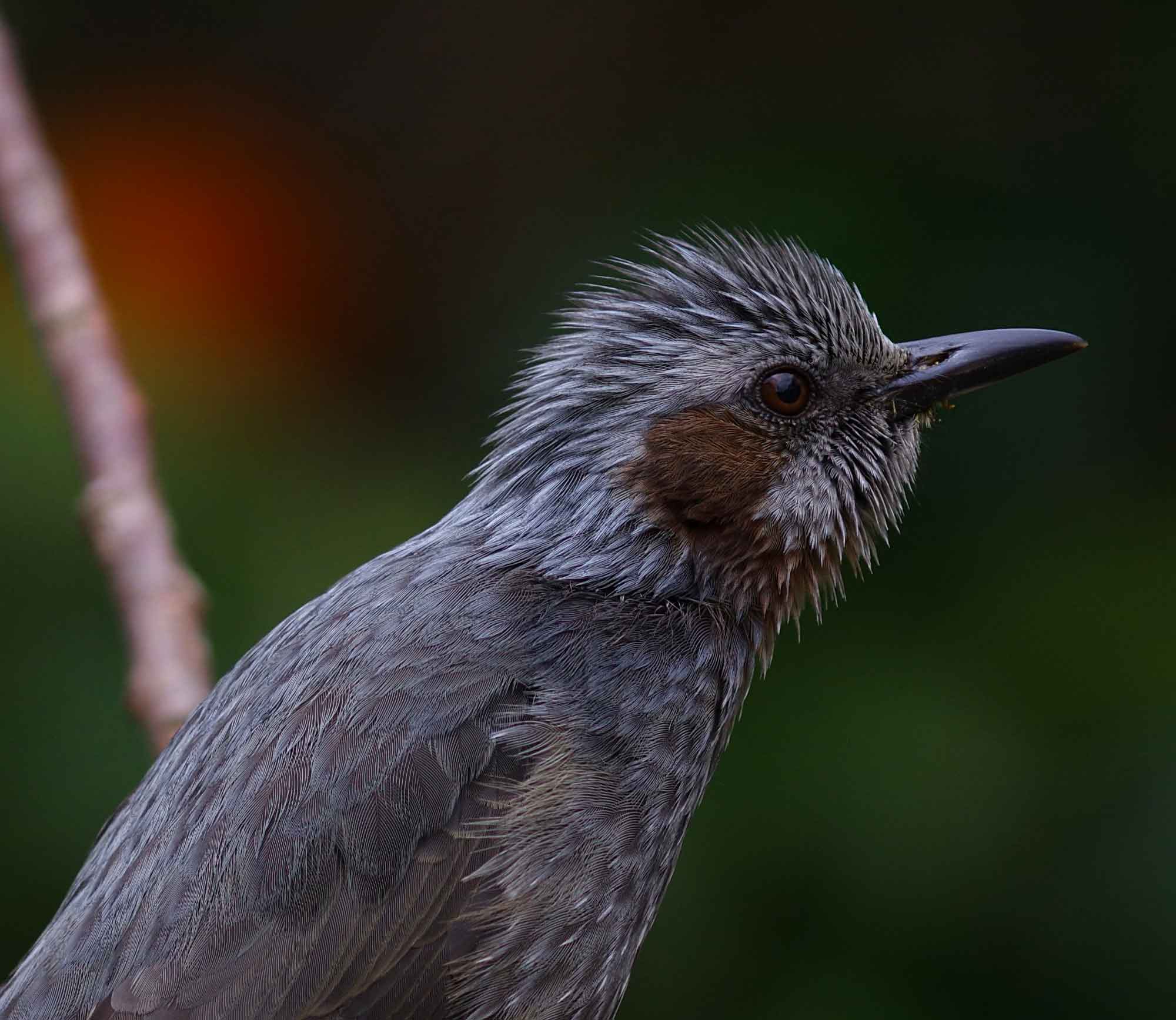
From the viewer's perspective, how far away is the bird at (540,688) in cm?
270

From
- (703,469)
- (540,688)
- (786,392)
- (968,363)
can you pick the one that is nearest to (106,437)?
(540,688)

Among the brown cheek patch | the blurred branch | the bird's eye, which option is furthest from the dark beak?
the blurred branch

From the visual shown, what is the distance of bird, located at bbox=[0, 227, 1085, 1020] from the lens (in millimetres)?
2701

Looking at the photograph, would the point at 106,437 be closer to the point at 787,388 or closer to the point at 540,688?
the point at 540,688

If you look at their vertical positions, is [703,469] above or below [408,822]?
above

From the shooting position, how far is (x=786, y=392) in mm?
3275

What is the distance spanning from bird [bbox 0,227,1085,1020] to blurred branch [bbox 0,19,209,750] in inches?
11.0

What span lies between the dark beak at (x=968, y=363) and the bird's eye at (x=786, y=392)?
0.19 metres

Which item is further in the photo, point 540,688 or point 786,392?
point 786,392

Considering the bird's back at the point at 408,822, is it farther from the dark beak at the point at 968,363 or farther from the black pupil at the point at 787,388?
the dark beak at the point at 968,363

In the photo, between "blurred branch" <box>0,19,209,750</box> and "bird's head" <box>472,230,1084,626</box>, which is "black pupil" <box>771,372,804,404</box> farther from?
"blurred branch" <box>0,19,209,750</box>

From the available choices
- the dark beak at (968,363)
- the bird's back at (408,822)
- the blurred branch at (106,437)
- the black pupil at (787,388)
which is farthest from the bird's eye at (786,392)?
the blurred branch at (106,437)

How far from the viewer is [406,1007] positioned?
2740 mm

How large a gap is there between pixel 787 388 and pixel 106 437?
146 centimetres
